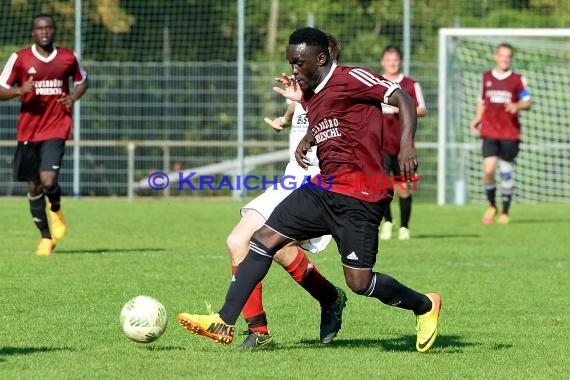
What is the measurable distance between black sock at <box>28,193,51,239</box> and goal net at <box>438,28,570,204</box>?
12.4 m

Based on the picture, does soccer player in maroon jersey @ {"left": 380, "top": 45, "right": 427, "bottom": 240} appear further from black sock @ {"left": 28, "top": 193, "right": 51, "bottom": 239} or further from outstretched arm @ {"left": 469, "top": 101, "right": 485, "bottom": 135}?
black sock @ {"left": 28, "top": 193, "right": 51, "bottom": 239}

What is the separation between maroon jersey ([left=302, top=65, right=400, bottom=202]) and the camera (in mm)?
6895

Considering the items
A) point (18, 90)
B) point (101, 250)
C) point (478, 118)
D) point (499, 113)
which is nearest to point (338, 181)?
point (18, 90)

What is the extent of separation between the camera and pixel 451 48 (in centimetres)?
2322

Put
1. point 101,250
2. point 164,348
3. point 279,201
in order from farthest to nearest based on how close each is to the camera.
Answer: point 101,250 → point 279,201 → point 164,348

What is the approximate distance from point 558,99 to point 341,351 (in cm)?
1864

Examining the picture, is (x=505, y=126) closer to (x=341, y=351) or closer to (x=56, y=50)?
(x=56, y=50)

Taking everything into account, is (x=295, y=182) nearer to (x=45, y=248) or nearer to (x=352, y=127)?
(x=352, y=127)

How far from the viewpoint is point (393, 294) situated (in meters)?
7.07

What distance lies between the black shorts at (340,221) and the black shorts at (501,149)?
1143 cm

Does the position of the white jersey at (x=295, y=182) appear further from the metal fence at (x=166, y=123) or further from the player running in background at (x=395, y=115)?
the metal fence at (x=166, y=123)

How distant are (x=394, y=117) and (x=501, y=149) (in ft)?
13.7

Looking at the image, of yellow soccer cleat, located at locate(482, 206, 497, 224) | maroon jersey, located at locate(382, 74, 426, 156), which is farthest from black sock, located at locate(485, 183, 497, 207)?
maroon jersey, located at locate(382, 74, 426, 156)

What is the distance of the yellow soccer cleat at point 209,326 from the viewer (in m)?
6.71
